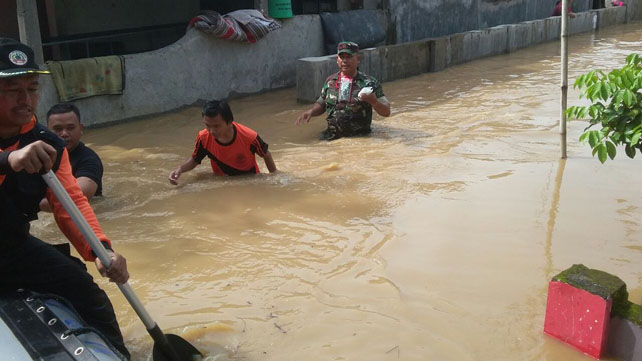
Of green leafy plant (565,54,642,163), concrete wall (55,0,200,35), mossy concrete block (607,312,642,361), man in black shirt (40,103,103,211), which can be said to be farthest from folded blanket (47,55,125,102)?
mossy concrete block (607,312,642,361)

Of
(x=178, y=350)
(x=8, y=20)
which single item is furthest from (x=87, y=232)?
(x=8, y=20)

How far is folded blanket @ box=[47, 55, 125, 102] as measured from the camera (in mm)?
8664

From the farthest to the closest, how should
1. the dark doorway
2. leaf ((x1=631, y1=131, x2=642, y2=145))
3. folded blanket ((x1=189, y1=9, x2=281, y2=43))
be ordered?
the dark doorway < folded blanket ((x1=189, y1=9, x2=281, y2=43)) < leaf ((x1=631, y1=131, x2=642, y2=145))

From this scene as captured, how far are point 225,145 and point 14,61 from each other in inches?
139

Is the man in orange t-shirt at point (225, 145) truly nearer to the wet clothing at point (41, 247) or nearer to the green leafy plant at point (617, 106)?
the wet clothing at point (41, 247)

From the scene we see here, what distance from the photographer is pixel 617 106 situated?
3.54 meters

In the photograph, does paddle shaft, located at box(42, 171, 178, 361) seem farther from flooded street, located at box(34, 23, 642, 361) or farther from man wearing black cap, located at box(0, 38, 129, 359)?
flooded street, located at box(34, 23, 642, 361)

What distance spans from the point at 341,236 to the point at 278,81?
706 cm

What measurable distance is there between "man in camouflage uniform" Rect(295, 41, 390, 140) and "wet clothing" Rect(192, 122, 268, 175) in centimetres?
143

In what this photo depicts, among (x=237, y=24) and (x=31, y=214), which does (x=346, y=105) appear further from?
(x=31, y=214)

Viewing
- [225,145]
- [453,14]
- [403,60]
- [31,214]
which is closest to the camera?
[31,214]

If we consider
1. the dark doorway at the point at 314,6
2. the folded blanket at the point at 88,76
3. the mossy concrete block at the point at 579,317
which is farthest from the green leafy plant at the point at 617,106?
the dark doorway at the point at 314,6

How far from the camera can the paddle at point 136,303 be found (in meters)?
2.56

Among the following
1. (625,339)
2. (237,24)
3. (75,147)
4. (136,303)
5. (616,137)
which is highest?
(237,24)
